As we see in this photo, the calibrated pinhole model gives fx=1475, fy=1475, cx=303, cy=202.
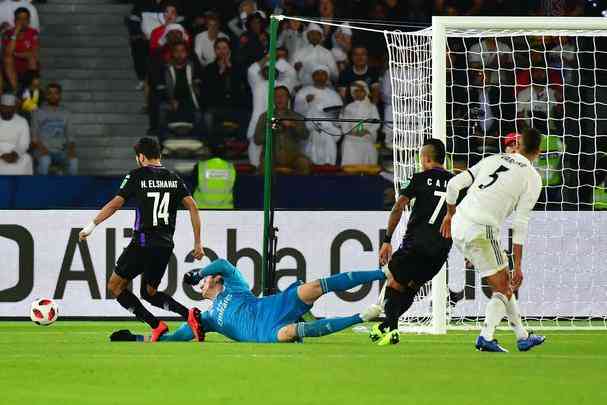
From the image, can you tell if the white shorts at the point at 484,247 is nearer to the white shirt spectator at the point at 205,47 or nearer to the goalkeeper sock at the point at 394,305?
the goalkeeper sock at the point at 394,305

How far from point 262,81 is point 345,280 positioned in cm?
→ 982

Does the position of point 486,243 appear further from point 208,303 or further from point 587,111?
point 587,111

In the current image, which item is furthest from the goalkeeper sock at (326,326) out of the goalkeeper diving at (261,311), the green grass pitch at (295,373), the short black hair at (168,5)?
the short black hair at (168,5)

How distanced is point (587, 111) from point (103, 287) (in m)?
6.51

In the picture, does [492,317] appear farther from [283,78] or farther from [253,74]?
[253,74]

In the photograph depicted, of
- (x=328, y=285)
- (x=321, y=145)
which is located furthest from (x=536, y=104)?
(x=328, y=285)

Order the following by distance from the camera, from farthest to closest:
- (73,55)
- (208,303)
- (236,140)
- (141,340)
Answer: (73,55) → (236,140) → (208,303) → (141,340)

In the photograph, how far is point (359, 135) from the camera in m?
20.1

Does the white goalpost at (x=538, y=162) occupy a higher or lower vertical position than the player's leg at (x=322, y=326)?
higher

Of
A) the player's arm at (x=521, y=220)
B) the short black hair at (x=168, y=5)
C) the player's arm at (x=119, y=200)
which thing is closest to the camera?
the player's arm at (x=521, y=220)

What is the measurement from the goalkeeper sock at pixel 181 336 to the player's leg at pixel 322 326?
38.0 inches

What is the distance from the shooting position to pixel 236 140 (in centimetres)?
2053

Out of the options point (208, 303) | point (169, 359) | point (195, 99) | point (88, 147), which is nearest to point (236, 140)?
point (195, 99)

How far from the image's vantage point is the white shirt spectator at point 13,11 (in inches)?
837
